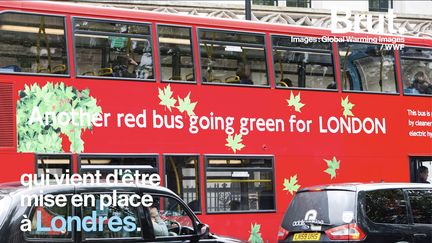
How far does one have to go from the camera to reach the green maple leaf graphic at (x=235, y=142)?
14.1m

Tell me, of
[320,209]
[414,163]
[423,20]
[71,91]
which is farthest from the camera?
[423,20]

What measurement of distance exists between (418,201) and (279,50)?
15.0 feet

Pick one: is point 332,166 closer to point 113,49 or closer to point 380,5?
point 113,49

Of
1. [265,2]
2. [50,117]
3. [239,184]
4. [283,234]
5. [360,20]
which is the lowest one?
[283,234]

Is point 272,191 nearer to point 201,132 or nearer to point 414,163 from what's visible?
point 201,132

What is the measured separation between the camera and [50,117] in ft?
41.1

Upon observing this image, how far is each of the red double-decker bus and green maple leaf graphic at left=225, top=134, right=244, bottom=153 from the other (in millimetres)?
19

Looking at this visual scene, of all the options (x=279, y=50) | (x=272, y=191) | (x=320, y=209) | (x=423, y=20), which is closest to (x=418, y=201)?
(x=320, y=209)

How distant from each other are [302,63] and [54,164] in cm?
506

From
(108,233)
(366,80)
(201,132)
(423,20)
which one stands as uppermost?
(423,20)

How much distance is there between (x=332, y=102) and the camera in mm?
15117

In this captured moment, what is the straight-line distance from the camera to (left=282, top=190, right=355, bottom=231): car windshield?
10.8 m

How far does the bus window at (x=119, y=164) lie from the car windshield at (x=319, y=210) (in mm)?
2598

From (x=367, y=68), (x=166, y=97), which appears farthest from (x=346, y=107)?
(x=166, y=97)
